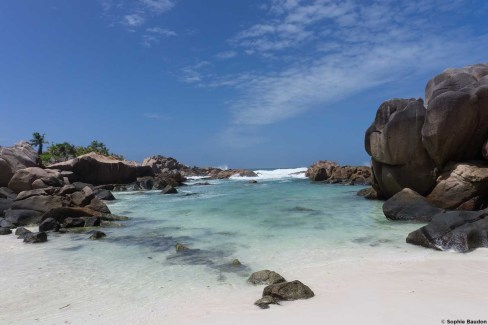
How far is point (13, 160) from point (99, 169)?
11858 mm

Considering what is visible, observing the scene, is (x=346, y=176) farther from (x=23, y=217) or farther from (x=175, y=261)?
(x=175, y=261)

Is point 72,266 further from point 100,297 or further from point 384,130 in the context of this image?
point 384,130

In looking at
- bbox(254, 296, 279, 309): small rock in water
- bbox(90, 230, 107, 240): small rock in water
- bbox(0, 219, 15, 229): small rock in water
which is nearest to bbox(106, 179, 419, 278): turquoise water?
bbox(90, 230, 107, 240): small rock in water

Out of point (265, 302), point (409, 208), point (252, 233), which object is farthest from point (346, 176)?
point (265, 302)

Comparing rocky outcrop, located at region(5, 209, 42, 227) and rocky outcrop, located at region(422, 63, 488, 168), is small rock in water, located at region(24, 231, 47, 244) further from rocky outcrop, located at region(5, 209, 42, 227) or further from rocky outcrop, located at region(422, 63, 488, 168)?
rocky outcrop, located at region(422, 63, 488, 168)

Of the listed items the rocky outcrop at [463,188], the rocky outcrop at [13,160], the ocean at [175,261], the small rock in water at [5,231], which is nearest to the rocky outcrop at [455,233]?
the ocean at [175,261]

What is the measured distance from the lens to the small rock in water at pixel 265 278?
7223mm

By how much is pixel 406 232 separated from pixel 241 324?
827 centimetres

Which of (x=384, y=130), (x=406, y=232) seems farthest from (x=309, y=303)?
(x=384, y=130)

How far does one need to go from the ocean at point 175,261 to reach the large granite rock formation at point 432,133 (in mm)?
3687

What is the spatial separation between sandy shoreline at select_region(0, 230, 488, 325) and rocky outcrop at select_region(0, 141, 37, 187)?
1813cm

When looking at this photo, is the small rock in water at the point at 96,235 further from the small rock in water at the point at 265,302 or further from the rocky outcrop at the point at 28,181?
the rocky outcrop at the point at 28,181

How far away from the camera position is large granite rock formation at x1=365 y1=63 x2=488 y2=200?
15.4 meters

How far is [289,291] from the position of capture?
20.8ft
